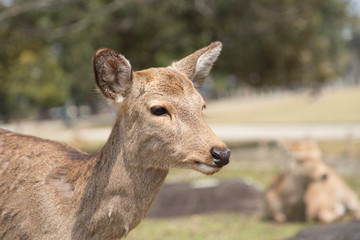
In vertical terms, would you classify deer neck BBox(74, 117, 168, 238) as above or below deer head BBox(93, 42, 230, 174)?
below

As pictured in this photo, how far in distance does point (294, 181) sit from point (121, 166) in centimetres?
731

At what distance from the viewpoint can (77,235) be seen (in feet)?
11.8

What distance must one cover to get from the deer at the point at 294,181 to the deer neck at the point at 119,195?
22.5 feet

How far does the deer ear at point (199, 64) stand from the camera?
13.0ft

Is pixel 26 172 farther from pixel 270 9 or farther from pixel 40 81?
pixel 40 81

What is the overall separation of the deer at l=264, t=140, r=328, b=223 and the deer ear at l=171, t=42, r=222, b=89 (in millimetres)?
6320

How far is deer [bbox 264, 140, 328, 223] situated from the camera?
1000 centimetres

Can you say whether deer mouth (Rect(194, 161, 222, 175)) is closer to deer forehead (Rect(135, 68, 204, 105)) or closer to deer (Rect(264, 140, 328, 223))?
deer forehead (Rect(135, 68, 204, 105))

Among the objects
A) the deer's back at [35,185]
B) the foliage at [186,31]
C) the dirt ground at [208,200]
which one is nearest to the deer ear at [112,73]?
the deer's back at [35,185]

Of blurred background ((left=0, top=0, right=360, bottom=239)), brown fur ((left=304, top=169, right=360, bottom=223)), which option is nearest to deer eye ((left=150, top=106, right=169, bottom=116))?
brown fur ((left=304, top=169, right=360, bottom=223))

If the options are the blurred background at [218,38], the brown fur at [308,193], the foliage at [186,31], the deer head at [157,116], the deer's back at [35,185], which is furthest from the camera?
the foliage at [186,31]

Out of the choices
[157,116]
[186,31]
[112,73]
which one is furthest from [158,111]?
[186,31]

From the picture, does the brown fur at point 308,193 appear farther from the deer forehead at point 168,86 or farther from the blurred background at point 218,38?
the deer forehead at point 168,86

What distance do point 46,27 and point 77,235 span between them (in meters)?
15.1
